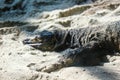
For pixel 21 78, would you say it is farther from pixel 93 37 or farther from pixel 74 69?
pixel 93 37

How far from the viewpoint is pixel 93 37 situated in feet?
13.7

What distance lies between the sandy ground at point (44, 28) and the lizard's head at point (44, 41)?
14cm

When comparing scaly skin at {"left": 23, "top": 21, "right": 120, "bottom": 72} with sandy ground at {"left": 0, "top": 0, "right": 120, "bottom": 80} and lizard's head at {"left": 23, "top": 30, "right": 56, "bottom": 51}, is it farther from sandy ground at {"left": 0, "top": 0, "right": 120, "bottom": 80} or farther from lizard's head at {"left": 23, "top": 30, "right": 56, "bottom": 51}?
sandy ground at {"left": 0, "top": 0, "right": 120, "bottom": 80}

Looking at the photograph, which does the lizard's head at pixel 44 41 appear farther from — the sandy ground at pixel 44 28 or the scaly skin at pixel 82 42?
the sandy ground at pixel 44 28

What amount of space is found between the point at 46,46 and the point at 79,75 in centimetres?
142

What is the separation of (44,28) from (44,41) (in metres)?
0.51

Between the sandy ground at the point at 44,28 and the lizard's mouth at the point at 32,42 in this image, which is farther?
the lizard's mouth at the point at 32,42

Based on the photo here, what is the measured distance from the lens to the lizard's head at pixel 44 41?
175 inches

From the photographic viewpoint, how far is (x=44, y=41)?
181 inches

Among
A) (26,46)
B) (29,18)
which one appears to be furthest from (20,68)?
(29,18)

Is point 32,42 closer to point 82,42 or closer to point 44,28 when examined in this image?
point 44,28

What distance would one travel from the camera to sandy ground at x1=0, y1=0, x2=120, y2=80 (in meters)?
3.15

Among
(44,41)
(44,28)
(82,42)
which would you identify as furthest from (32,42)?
(82,42)

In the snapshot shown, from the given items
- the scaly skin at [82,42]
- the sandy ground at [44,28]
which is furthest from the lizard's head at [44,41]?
the sandy ground at [44,28]
